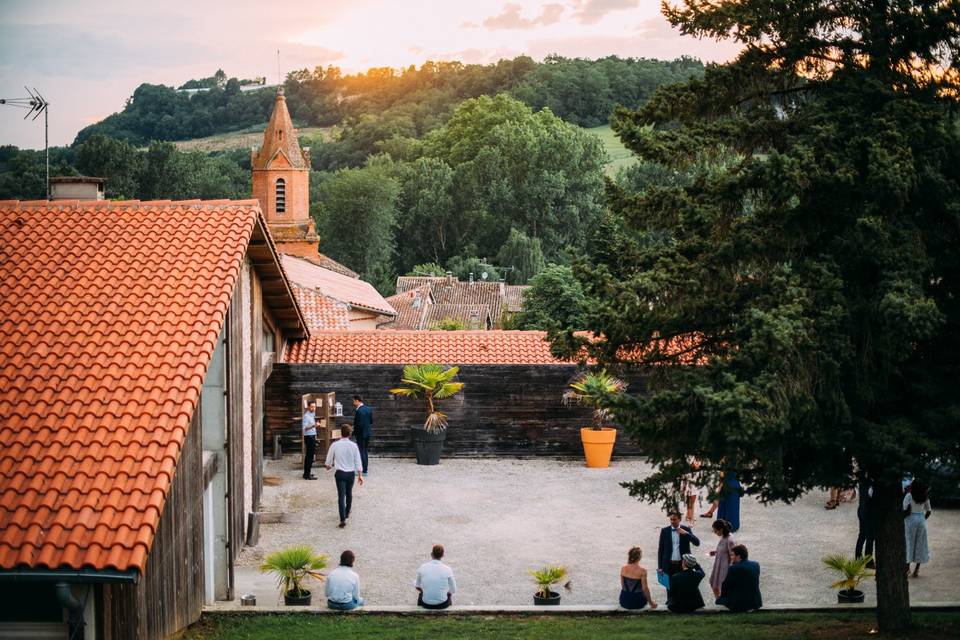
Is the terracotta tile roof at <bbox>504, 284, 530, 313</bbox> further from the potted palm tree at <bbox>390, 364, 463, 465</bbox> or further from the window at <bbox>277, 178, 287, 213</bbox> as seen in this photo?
the potted palm tree at <bbox>390, 364, 463, 465</bbox>

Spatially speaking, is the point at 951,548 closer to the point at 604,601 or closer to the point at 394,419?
the point at 604,601

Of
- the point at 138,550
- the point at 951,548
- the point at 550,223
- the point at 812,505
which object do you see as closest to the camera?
the point at 138,550

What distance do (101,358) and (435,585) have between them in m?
4.93

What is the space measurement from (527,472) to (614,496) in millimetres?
2662

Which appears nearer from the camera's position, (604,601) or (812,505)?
(604,601)

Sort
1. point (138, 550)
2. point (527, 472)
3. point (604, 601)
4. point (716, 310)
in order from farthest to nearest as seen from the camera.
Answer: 1. point (527, 472)
2. point (604, 601)
3. point (716, 310)
4. point (138, 550)

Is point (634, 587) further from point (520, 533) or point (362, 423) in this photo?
point (362, 423)

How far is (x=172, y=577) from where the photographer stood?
11688mm

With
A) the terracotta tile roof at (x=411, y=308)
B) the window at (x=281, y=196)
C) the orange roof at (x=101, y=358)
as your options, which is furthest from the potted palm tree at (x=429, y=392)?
the window at (x=281, y=196)

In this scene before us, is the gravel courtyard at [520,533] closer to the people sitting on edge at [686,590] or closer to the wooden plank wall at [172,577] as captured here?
the people sitting on edge at [686,590]

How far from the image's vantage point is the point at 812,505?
65.9 ft

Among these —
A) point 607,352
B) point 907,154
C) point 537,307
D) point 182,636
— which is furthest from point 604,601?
point 537,307

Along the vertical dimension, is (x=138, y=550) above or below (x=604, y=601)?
above

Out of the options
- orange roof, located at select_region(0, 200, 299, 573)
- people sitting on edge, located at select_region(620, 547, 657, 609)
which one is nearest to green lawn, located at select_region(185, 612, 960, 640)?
people sitting on edge, located at select_region(620, 547, 657, 609)
